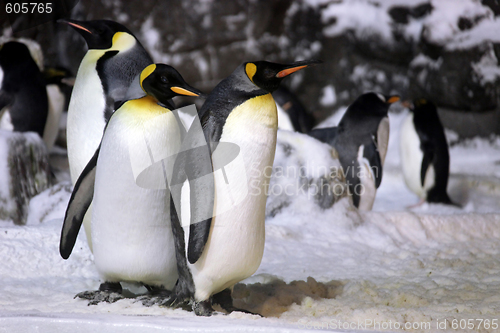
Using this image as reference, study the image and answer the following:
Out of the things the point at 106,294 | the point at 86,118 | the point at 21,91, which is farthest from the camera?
the point at 21,91

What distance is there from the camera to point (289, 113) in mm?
6164

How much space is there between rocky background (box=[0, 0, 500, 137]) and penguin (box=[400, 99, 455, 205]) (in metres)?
1.45

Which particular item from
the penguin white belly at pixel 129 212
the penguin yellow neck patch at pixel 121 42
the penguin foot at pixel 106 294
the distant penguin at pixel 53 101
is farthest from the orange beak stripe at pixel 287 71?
the distant penguin at pixel 53 101

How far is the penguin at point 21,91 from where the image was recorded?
4.19 m

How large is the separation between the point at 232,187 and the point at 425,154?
403 centimetres

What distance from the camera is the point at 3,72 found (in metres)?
4.24

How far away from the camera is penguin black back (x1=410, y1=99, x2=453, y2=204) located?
502 centimetres

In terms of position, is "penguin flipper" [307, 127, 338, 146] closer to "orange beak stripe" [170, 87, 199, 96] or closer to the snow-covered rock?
the snow-covered rock

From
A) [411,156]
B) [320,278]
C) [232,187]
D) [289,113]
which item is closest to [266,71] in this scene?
[232,187]

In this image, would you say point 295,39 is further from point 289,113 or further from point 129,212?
point 129,212

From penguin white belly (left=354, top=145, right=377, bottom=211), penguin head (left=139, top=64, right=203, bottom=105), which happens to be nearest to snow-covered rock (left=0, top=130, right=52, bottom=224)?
penguin head (left=139, top=64, right=203, bottom=105)

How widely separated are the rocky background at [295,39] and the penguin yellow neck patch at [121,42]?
468 centimetres

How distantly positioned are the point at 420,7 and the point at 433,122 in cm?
249

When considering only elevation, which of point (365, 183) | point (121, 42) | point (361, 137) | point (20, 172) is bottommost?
point (365, 183)
